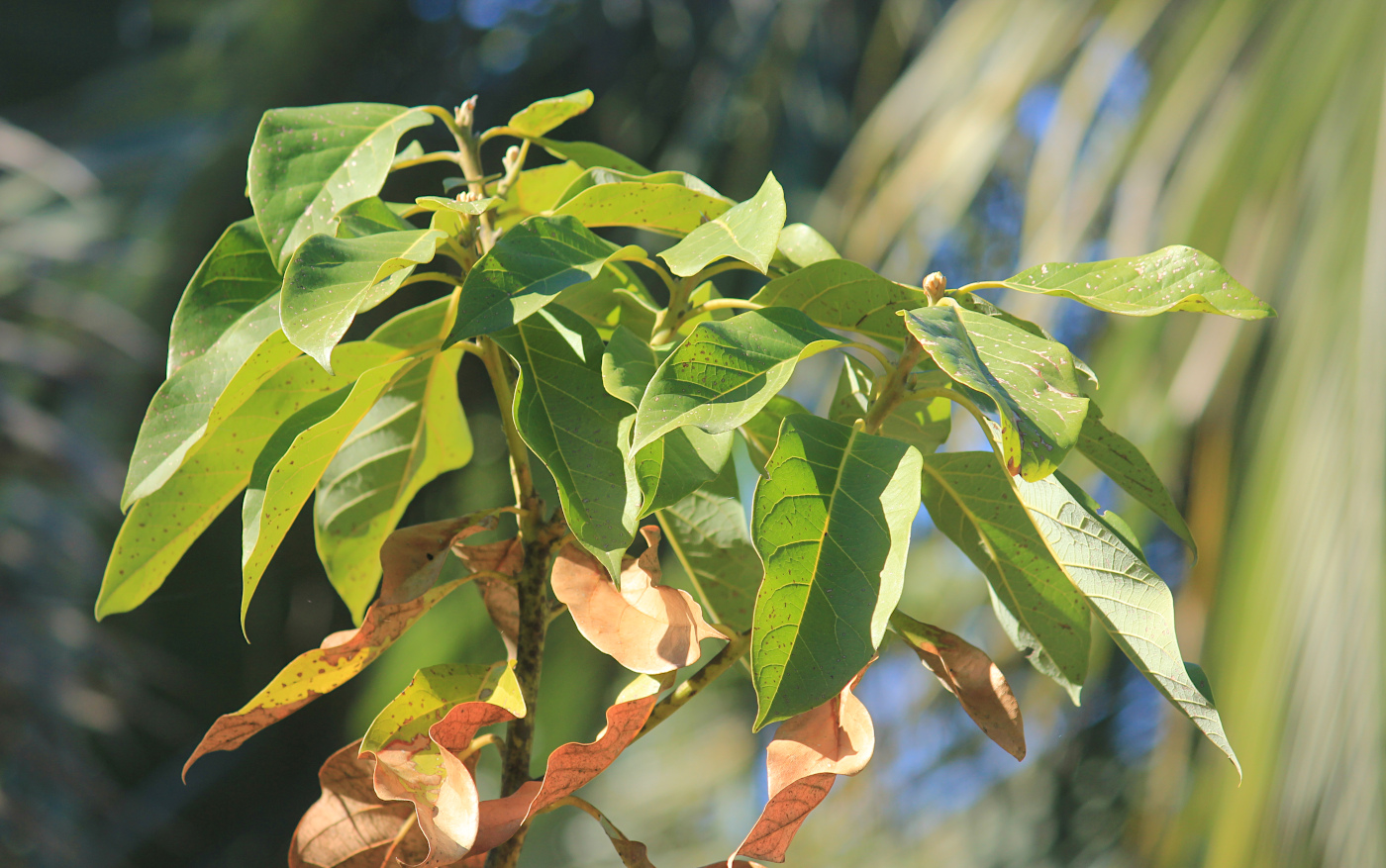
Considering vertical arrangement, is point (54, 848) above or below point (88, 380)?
below

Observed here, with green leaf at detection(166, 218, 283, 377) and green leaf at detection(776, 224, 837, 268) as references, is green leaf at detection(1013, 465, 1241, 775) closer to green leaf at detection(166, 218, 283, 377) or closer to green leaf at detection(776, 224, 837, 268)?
green leaf at detection(776, 224, 837, 268)

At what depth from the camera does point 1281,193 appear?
3.26 ft

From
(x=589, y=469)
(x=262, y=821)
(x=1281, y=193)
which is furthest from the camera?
(x=262, y=821)

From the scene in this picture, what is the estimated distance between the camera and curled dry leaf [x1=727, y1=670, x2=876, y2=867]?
0.76 ft

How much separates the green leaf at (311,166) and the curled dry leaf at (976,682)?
0.74 feet

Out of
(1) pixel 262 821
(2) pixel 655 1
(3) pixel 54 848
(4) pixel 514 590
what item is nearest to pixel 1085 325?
(2) pixel 655 1

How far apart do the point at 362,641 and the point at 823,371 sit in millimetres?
1429

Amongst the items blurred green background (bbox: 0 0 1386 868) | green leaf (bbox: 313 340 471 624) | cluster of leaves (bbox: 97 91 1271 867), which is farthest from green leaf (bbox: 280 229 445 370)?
blurred green background (bbox: 0 0 1386 868)

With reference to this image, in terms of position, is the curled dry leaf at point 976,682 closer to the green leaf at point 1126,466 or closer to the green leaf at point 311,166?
the green leaf at point 1126,466

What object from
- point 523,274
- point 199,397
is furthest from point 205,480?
point 523,274

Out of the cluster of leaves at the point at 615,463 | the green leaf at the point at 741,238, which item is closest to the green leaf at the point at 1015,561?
the cluster of leaves at the point at 615,463

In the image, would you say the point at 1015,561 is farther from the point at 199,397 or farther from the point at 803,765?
the point at 199,397

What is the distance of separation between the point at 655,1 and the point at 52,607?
1857 mm

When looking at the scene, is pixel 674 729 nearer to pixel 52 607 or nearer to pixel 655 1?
pixel 52 607
